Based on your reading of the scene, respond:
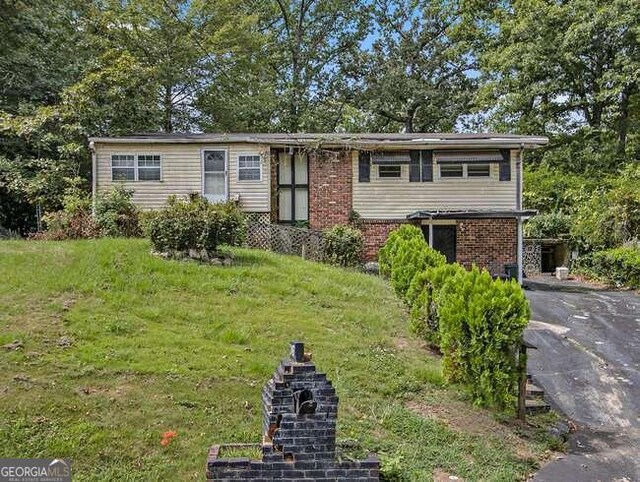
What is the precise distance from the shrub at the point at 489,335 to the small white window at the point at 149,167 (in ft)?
40.1

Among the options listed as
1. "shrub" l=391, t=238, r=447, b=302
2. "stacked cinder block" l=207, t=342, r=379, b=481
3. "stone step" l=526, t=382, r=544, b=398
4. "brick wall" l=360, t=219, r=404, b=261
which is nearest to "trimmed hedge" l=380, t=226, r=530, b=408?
"stone step" l=526, t=382, r=544, b=398

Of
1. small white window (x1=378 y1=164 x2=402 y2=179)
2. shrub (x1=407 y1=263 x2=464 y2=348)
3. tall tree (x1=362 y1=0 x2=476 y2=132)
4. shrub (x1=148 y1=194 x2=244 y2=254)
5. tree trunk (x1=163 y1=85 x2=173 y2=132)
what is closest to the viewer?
shrub (x1=407 y1=263 x2=464 y2=348)

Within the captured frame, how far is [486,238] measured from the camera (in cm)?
1577

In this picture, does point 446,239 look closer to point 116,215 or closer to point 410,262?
point 410,262

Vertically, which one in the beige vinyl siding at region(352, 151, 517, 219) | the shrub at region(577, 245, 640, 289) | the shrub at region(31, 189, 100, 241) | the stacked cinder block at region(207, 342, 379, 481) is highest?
the beige vinyl siding at region(352, 151, 517, 219)

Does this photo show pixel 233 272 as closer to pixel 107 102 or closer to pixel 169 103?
pixel 107 102

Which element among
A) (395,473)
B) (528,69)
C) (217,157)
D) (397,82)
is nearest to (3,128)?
(217,157)

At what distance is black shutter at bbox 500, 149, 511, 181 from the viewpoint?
15602 millimetres

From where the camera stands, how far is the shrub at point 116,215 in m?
13.2

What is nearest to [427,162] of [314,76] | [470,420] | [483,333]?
[483,333]

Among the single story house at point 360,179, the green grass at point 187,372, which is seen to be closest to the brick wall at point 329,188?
the single story house at point 360,179

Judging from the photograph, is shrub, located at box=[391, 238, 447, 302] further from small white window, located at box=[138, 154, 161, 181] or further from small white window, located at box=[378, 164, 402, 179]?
small white window, located at box=[138, 154, 161, 181]

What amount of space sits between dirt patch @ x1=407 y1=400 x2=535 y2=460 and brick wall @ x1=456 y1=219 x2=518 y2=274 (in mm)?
10562

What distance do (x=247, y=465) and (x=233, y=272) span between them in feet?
18.9
